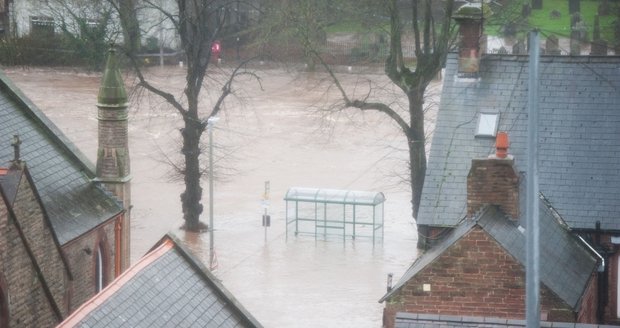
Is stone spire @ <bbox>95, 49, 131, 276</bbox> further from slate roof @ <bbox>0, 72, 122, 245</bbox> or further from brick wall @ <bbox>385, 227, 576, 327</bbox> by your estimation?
brick wall @ <bbox>385, 227, 576, 327</bbox>

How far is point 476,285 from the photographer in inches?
940

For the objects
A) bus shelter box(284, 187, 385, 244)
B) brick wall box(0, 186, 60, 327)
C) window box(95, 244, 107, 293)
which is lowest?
bus shelter box(284, 187, 385, 244)

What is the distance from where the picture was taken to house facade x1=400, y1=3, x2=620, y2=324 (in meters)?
29.9

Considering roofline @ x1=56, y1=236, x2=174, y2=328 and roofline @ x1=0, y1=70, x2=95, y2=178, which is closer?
roofline @ x1=56, y1=236, x2=174, y2=328

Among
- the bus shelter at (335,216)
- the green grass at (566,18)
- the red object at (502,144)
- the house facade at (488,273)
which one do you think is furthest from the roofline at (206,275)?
the green grass at (566,18)

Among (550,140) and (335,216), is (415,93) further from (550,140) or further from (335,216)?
(550,140)

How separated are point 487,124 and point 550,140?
1419mm

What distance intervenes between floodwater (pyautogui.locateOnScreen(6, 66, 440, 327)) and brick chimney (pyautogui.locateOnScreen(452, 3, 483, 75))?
780 centimetres

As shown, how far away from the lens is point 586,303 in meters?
26.6

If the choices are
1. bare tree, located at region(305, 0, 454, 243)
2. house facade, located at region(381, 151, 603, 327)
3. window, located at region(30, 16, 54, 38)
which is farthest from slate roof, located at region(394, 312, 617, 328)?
window, located at region(30, 16, 54, 38)

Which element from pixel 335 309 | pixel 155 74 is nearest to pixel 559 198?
pixel 335 309

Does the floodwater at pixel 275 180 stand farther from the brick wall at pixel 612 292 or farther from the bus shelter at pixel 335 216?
the brick wall at pixel 612 292

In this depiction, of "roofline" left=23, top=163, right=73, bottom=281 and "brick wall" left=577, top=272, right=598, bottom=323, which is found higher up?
"roofline" left=23, top=163, right=73, bottom=281

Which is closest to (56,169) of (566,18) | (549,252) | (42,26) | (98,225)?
(98,225)
